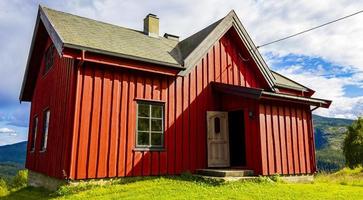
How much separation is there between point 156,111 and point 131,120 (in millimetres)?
1162

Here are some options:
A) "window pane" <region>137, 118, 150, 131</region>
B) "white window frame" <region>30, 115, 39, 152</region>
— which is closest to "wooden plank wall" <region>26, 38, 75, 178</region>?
"white window frame" <region>30, 115, 39, 152</region>

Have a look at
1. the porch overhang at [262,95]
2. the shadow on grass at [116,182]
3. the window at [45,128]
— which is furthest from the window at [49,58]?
the porch overhang at [262,95]

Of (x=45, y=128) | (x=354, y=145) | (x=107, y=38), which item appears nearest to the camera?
(x=107, y=38)

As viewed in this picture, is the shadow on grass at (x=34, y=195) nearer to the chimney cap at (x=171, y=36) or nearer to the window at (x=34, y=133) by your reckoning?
the window at (x=34, y=133)

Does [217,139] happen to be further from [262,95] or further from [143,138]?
[143,138]

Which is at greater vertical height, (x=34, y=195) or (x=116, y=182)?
(x=116, y=182)

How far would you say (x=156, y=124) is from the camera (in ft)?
39.8

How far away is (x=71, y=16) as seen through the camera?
47.5ft

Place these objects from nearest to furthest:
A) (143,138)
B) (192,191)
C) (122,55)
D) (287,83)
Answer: (192,191) < (122,55) < (143,138) < (287,83)

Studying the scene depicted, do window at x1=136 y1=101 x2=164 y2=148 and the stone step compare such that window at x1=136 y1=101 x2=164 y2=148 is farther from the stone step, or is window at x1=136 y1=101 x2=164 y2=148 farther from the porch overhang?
the porch overhang

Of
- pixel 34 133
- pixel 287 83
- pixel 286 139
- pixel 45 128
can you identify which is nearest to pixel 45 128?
pixel 45 128

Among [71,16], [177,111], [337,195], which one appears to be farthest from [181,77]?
[337,195]

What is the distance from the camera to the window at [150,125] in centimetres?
1176

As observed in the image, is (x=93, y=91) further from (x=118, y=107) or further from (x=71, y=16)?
(x=71, y=16)
